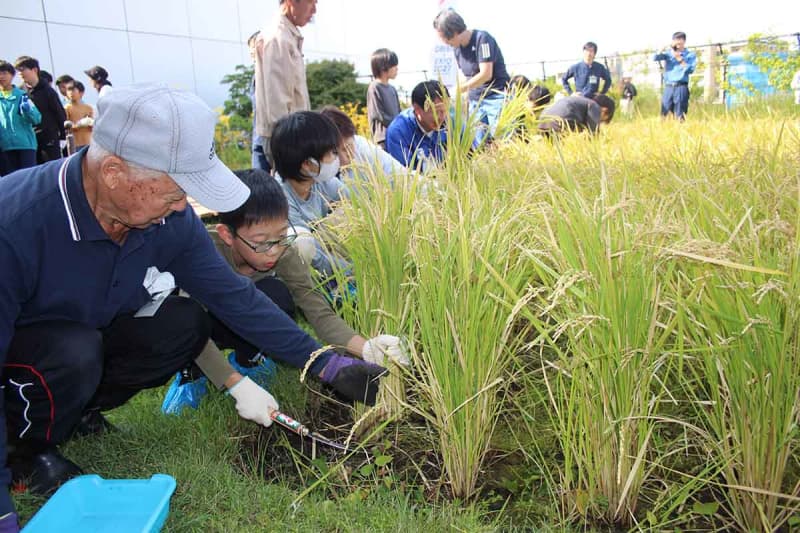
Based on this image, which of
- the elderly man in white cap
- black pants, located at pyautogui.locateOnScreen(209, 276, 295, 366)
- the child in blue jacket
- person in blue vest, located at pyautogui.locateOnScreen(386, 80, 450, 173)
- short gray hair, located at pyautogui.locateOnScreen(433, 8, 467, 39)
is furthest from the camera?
the child in blue jacket

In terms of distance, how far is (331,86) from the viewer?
12047mm

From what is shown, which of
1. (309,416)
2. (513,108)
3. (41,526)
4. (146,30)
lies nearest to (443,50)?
(513,108)

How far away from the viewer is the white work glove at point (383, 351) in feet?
6.10

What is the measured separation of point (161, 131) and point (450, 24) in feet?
12.7

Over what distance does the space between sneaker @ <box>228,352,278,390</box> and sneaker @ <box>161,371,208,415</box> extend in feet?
0.56

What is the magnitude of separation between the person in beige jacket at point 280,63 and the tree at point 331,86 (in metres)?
8.09

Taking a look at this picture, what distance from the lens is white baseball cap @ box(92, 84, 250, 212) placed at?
1461mm

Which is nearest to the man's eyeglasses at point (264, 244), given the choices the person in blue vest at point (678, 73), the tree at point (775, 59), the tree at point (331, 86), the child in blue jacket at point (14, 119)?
the child in blue jacket at point (14, 119)

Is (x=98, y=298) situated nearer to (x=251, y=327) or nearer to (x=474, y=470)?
(x=251, y=327)

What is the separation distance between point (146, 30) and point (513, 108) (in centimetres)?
831

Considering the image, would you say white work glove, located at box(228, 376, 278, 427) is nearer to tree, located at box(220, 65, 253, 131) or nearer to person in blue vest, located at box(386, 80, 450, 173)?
person in blue vest, located at box(386, 80, 450, 173)

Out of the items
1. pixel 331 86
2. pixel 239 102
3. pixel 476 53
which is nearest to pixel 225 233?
pixel 476 53

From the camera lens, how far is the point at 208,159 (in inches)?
61.2

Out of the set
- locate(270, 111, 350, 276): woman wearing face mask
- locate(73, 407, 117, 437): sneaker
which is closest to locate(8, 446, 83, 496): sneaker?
locate(73, 407, 117, 437): sneaker
